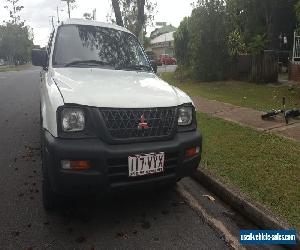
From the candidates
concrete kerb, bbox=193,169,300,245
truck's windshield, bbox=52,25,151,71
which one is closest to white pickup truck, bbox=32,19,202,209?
truck's windshield, bbox=52,25,151,71

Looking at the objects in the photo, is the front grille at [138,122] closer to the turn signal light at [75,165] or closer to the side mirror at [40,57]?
the turn signal light at [75,165]

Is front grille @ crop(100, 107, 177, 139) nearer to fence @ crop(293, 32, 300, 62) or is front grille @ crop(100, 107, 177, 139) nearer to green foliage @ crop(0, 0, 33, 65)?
fence @ crop(293, 32, 300, 62)

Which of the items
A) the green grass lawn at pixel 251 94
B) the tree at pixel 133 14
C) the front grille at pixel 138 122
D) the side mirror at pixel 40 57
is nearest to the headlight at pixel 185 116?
the front grille at pixel 138 122

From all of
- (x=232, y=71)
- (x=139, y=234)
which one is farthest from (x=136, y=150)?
(x=232, y=71)

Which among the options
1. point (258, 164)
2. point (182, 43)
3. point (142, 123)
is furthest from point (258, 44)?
point (142, 123)

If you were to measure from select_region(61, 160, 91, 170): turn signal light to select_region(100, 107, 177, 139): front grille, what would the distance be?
0.36m

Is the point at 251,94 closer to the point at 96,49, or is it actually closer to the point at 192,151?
the point at 96,49

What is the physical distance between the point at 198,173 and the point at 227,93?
7.79 meters

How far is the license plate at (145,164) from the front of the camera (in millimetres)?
3373

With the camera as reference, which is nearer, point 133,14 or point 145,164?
point 145,164

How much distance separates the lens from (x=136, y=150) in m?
3.37

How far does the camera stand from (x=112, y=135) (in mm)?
3379

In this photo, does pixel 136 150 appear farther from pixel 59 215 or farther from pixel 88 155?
pixel 59 215

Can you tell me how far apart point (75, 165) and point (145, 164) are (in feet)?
2.13
